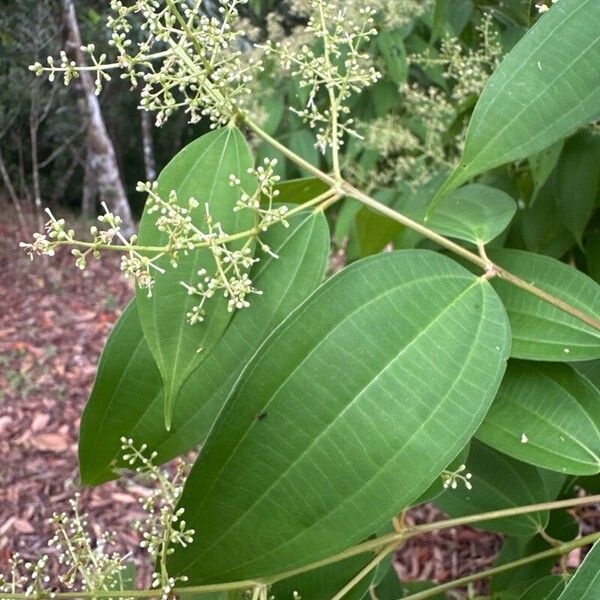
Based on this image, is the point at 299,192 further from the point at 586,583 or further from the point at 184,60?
the point at 586,583

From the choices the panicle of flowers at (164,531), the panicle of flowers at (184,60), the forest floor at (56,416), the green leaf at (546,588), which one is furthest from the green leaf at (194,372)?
the forest floor at (56,416)

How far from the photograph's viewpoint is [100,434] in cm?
63

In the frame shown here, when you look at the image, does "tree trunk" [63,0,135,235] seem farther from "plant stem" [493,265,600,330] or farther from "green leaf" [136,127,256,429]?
"plant stem" [493,265,600,330]

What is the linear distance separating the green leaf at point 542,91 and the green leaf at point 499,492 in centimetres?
46

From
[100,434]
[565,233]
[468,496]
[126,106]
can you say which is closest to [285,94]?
[565,233]

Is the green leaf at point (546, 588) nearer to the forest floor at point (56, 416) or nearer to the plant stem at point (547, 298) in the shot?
the plant stem at point (547, 298)

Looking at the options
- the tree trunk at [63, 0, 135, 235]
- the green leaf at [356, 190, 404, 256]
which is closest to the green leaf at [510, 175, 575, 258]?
the green leaf at [356, 190, 404, 256]

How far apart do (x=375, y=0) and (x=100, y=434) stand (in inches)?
49.2

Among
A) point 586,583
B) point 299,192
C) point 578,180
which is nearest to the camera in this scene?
point 586,583

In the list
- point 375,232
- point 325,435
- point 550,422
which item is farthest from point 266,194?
point 375,232

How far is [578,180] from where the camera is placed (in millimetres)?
963

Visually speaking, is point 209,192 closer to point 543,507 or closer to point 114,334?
point 114,334

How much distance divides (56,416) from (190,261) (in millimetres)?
2694

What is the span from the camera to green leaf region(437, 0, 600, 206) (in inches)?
19.3
